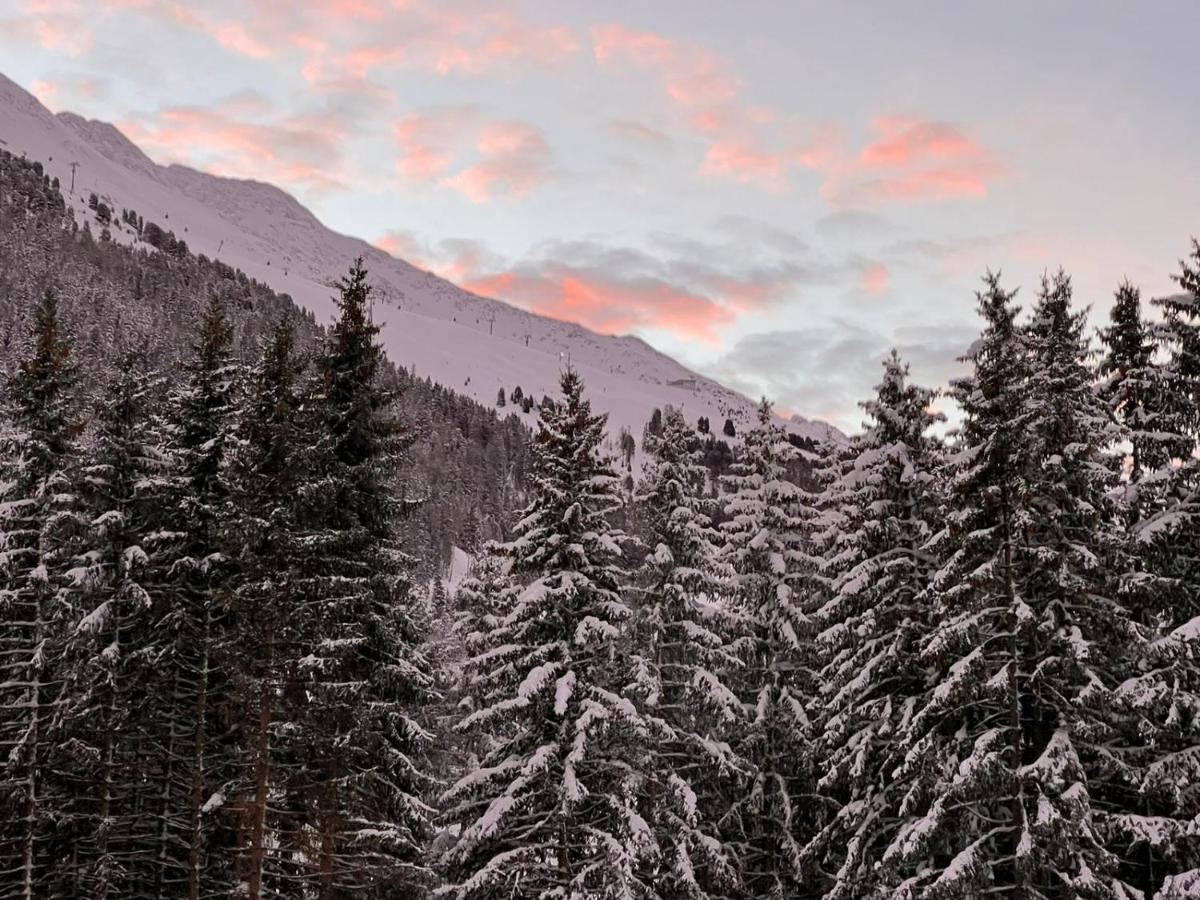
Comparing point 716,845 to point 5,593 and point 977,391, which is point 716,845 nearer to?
point 977,391

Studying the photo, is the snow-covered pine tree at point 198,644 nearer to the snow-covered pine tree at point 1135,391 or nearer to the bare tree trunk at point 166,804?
the bare tree trunk at point 166,804

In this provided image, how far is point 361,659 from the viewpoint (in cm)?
2002

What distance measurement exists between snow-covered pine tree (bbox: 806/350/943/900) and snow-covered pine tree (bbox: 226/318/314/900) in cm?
1275

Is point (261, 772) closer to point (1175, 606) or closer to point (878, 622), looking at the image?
point (878, 622)

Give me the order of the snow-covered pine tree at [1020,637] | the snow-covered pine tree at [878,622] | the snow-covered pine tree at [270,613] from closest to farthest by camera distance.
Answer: the snow-covered pine tree at [1020,637]
the snow-covered pine tree at [270,613]
the snow-covered pine tree at [878,622]

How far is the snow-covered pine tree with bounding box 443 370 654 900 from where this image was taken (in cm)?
1966

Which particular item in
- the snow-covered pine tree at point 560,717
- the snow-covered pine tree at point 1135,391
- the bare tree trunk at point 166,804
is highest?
the snow-covered pine tree at point 1135,391

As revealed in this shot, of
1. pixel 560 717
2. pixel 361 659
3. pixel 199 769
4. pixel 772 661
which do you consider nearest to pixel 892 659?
pixel 772 661

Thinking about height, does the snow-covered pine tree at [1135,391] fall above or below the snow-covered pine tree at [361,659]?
above

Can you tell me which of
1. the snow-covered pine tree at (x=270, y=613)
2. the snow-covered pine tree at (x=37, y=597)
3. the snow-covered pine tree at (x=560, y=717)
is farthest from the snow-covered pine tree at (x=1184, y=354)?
the snow-covered pine tree at (x=37, y=597)

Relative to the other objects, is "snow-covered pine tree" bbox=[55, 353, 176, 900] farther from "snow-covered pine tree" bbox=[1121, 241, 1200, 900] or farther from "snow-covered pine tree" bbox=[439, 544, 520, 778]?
"snow-covered pine tree" bbox=[1121, 241, 1200, 900]

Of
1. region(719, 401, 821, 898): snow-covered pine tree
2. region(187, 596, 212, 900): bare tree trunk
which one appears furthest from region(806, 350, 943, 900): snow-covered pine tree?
region(187, 596, 212, 900): bare tree trunk

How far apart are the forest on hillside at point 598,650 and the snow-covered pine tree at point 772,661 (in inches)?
5.9

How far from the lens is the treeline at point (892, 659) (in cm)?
1784
